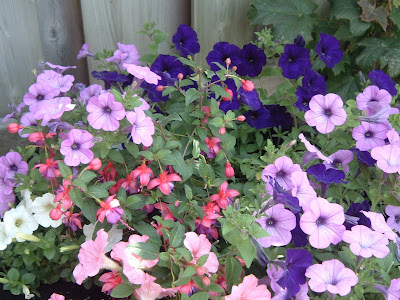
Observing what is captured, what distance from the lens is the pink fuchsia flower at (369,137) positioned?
1.55m

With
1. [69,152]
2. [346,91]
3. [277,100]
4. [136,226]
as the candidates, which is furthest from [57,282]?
[346,91]

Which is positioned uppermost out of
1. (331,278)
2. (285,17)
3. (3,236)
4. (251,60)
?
(285,17)

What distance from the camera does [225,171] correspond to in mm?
1501

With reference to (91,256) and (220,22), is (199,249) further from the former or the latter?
(220,22)

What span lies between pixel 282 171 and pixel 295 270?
331 millimetres

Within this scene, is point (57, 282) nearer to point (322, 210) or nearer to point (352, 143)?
point (322, 210)

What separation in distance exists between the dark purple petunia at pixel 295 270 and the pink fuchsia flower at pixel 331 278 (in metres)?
0.02

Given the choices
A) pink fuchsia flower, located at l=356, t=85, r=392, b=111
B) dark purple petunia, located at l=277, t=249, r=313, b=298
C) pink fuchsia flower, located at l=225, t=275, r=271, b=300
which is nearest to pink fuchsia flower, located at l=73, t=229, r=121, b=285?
pink fuchsia flower, located at l=225, t=275, r=271, b=300

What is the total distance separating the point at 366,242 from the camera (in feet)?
3.91

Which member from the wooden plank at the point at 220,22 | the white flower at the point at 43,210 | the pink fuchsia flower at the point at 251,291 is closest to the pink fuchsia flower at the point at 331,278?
the pink fuchsia flower at the point at 251,291

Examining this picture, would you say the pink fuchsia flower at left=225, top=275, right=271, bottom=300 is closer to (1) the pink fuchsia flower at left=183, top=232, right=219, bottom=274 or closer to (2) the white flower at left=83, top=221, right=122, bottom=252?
(1) the pink fuchsia flower at left=183, top=232, right=219, bottom=274

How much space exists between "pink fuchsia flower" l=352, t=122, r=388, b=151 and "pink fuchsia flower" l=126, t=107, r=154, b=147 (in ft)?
2.40

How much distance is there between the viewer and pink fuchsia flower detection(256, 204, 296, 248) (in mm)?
1247

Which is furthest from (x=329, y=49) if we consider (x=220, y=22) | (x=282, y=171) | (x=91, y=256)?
(x=91, y=256)
